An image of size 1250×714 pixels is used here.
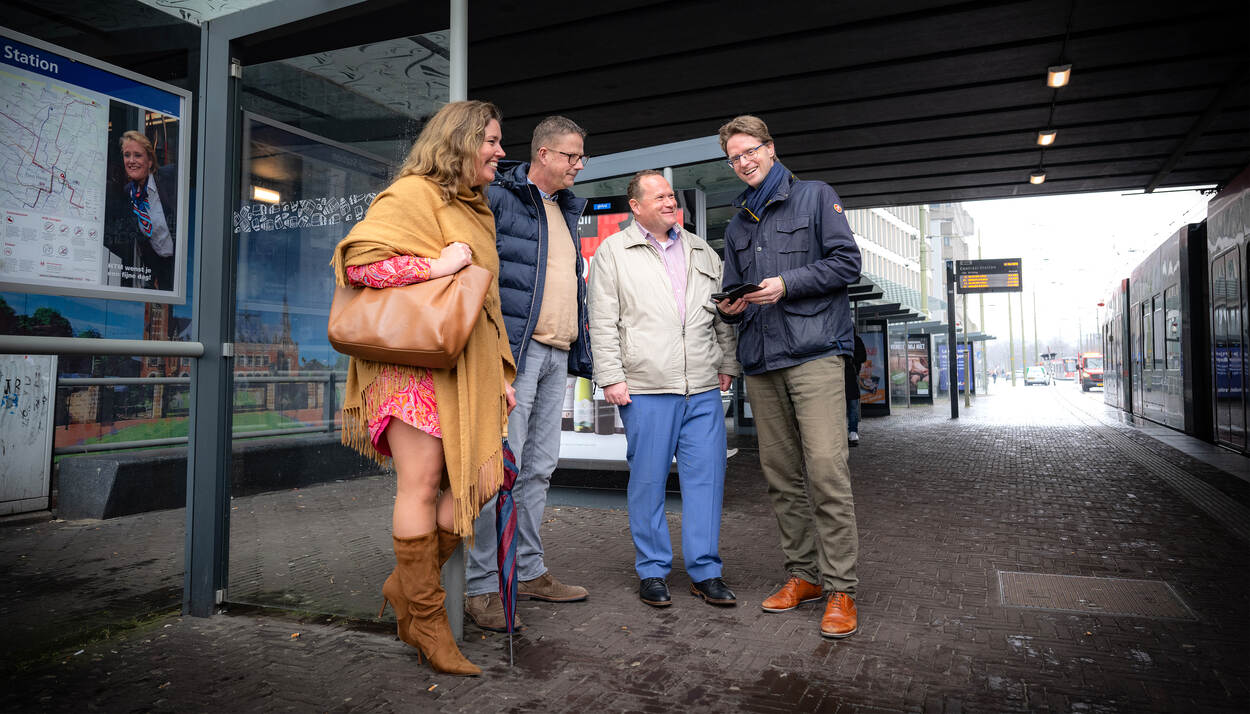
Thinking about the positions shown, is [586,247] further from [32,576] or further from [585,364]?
[32,576]

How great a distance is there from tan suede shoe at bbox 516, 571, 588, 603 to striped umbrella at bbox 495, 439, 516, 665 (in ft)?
2.11

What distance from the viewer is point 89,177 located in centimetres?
324

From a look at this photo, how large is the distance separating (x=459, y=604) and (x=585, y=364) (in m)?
1.29

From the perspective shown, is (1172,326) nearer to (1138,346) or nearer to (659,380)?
(1138,346)

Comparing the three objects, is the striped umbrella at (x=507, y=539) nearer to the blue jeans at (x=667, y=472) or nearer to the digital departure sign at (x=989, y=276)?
the blue jeans at (x=667, y=472)

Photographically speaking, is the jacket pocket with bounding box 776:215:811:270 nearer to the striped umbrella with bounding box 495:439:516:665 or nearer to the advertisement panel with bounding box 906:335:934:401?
the striped umbrella with bounding box 495:439:516:665

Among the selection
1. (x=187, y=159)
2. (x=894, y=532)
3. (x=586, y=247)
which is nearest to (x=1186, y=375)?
(x=894, y=532)

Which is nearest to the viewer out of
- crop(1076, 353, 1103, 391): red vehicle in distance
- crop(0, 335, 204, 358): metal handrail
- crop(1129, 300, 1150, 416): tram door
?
crop(0, 335, 204, 358): metal handrail

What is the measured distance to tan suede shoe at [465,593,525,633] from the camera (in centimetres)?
327

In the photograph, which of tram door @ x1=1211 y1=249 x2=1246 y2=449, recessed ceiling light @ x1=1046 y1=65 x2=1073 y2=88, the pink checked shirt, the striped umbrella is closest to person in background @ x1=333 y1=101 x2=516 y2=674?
the striped umbrella

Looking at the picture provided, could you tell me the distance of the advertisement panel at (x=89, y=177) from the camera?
3.02 m

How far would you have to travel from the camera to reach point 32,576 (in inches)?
167

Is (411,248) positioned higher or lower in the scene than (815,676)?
higher

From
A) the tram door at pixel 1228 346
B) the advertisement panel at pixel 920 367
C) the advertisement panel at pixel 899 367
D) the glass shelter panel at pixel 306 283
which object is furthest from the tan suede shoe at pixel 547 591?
the advertisement panel at pixel 920 367
